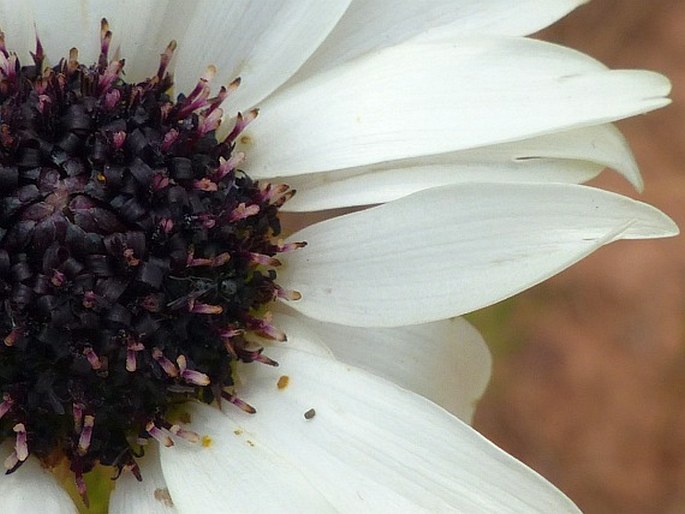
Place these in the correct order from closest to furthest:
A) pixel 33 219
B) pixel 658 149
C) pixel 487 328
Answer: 1. pixel 33 219
2. pixel 487 328
3. pixel 658 149

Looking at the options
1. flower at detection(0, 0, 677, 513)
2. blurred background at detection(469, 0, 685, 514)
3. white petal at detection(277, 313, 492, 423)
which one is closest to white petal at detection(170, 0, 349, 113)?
flower at detection(0, 0, 677, 513)

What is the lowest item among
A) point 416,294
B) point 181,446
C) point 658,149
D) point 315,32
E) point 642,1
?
point 181,446

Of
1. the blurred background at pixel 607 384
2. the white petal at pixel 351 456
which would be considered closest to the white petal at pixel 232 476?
the white petal at pixel 351 456

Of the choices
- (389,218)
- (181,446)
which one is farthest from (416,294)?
(181,446)

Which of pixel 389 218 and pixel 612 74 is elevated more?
pixel 612 74

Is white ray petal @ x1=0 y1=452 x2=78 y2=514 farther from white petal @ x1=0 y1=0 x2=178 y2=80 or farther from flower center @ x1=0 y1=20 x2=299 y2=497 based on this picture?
white petal @ x1=0 y1=0 x2=178 y2=80

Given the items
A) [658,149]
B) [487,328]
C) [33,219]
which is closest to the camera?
[33,219]

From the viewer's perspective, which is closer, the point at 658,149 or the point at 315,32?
the point at 315,32

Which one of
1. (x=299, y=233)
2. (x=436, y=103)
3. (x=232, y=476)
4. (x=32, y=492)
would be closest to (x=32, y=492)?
(x=32, y=492)

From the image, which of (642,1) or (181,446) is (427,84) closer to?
(181,446)
